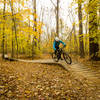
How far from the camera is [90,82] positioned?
4.16 metres

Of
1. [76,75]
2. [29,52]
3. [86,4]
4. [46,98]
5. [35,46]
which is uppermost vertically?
[86,4]

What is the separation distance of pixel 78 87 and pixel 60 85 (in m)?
0.82

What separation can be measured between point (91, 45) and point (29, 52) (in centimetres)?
896

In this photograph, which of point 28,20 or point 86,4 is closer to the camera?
point 86,4

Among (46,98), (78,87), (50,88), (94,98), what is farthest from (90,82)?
(46,98)

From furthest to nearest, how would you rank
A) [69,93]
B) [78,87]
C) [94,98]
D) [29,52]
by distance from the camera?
[29,52] → [78,87] → [69,93] → [94,98]

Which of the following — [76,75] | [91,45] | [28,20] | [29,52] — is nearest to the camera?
[76,75]

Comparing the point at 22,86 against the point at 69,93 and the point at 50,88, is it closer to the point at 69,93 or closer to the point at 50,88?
the point at 50,88

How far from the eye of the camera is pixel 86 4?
5102 mm

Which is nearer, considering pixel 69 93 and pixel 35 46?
pixel 69 93

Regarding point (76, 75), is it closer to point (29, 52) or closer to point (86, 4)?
point (86, 4)

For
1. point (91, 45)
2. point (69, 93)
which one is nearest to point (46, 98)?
point (69, 93)

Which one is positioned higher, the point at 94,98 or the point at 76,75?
the point at 76,75

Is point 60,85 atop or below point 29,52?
below
